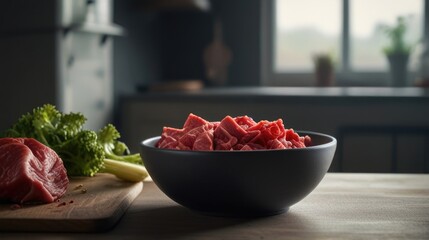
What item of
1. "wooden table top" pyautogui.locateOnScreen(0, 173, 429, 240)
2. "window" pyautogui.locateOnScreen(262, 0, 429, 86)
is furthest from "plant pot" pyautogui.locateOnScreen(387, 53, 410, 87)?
"wooden table top" pyautogui.locateOnScreen(0, 173, 429, 240)

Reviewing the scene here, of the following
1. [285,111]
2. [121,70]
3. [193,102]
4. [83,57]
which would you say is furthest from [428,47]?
[83,57]

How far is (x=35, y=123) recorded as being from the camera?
1389 millimetres

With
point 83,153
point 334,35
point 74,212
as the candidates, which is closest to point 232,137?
point 74,212

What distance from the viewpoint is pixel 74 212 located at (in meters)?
1.04

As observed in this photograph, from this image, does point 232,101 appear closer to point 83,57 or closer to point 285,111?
point 285,111

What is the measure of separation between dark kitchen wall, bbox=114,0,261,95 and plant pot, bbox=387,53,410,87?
0.81 meters

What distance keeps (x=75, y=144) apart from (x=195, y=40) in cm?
296

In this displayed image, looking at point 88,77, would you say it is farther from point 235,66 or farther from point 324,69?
point 324,69

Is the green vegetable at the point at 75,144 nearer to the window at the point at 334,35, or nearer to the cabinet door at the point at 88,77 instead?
the cabinet door at the point at 88,77

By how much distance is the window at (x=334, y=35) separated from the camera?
4.16m

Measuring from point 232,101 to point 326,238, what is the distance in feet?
7.93

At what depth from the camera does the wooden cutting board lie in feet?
3.29

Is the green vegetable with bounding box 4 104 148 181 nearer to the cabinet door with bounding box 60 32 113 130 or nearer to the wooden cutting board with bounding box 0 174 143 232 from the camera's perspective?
the wooden cutting board with bounding box 0 174 143 232

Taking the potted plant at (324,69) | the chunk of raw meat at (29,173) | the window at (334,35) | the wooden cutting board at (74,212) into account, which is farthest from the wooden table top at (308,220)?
the window at (334,35)
